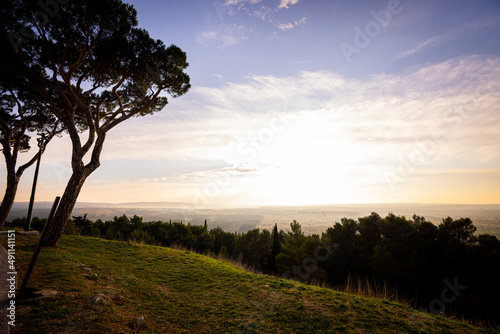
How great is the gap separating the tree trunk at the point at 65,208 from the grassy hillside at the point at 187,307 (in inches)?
36.0

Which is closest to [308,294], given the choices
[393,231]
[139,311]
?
[139,311]

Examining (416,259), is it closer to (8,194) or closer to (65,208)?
(65,208)

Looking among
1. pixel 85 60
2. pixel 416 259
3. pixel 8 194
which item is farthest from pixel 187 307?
pixel 416 259

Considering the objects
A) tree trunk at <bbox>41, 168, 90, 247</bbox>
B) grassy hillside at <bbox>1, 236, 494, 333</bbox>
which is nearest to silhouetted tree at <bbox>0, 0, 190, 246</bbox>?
tree trunk at <bbox>41, 168, 90, 247</bbox>

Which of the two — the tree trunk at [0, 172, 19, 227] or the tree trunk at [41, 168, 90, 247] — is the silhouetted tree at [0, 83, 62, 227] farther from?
the tree trunk at [41, 168, 90, 247]

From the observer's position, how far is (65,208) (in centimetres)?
877

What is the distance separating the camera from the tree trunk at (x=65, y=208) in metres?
8.55

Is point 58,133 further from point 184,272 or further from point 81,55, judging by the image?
point 184,272

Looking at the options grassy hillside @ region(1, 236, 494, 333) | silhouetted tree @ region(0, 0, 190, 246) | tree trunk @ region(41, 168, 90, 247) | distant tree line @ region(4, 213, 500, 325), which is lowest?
distant tree line @ region(4, 213, 500, 325)

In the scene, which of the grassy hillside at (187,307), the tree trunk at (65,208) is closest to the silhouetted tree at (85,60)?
the tree trunk at (65,208)

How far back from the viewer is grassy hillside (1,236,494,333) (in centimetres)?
354

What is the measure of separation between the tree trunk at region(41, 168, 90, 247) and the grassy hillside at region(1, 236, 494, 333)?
91 centimetres

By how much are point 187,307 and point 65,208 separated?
312 inches

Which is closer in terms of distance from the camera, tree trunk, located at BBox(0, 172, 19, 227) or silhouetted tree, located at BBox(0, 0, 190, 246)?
silhouetted tree, located at BBox(0, 0, 190, 246)
